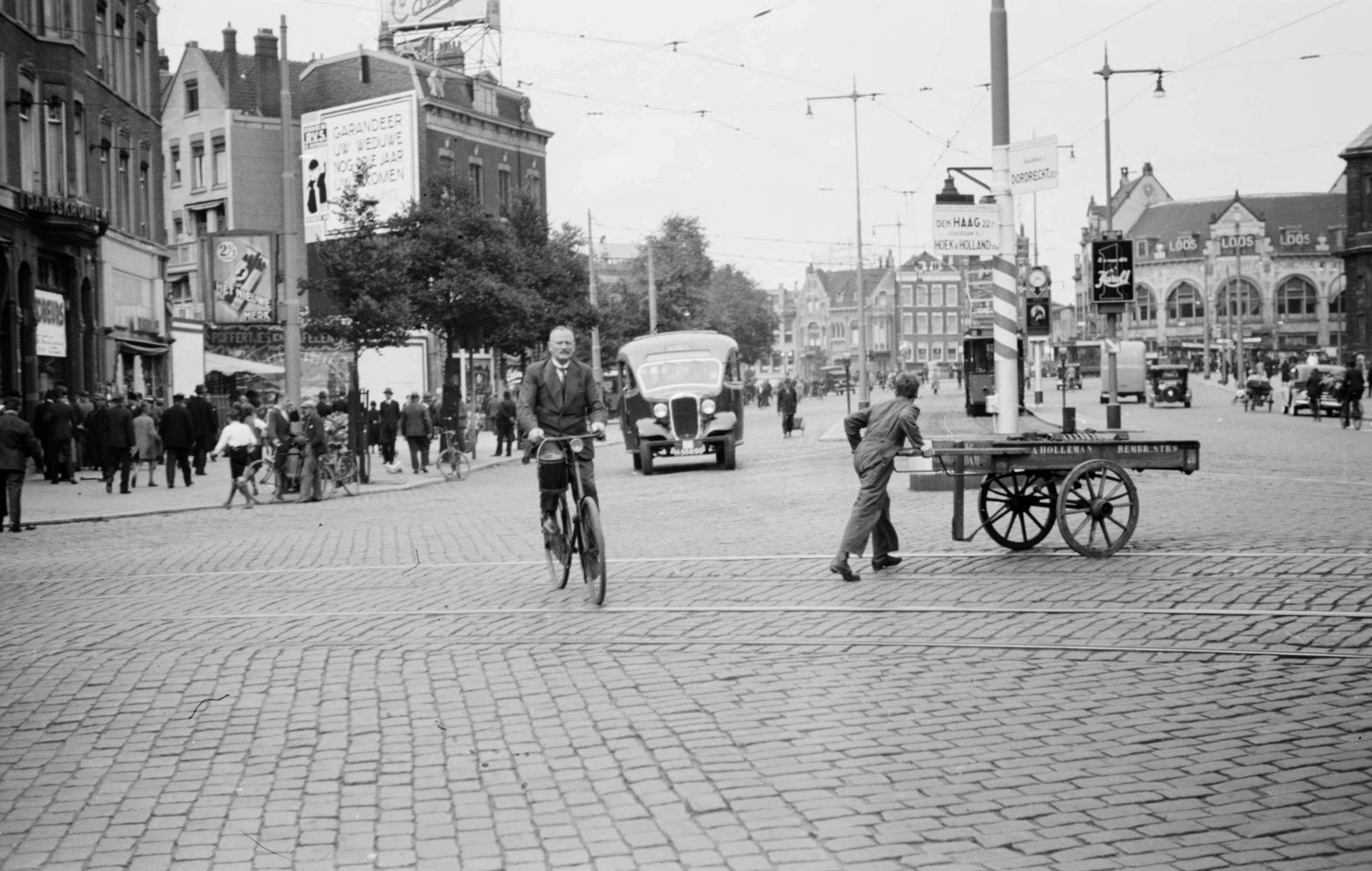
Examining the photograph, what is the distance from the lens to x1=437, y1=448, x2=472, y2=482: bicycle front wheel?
101ft

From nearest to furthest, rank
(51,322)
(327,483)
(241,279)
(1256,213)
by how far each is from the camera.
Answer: (327,483) → (51,322) → (241,279) → (1256,213)

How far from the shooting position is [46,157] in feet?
111

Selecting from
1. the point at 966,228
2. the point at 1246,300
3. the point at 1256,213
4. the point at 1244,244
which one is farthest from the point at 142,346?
the point at 1256,213

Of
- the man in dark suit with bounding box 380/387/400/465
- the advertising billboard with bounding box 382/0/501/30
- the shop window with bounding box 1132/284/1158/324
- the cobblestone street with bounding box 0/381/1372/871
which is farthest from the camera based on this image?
the shop window with bounding box 1132/284/1158/324

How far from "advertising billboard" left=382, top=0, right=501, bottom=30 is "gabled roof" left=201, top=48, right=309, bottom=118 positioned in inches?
212

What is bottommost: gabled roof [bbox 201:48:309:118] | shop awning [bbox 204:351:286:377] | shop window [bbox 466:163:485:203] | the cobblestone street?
the cobblestone street

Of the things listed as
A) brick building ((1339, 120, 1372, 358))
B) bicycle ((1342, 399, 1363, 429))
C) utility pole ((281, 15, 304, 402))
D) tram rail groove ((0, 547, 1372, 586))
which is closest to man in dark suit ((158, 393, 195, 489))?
utility pole ((281, 15, 304, 402))

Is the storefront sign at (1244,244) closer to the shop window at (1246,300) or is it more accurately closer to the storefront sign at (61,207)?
the shop window at (1246,300)

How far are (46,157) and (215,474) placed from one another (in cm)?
→ 777

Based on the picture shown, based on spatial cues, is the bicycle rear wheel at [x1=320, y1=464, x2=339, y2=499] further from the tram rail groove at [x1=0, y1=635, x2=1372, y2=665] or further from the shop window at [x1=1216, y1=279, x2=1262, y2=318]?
the shop window at [x1=1216, y1=279, x2=1262, y2=318]

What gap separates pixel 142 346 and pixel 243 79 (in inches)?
1161

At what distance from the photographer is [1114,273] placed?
25.9 metres

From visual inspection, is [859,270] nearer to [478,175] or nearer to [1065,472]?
[478,175]

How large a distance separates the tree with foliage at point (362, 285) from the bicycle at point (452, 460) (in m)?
2.70
